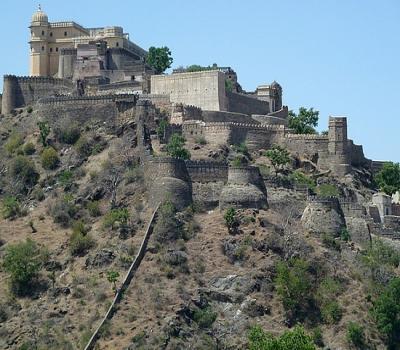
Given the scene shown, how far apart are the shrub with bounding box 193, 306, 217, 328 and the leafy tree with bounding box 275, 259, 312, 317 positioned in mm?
3647

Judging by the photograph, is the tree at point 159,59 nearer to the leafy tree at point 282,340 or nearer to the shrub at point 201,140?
the shrub at point 201,140

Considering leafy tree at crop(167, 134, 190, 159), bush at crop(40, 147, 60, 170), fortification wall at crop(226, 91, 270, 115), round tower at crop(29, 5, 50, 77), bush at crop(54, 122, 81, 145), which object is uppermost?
round tower at crop(29, 5, 50, 77)

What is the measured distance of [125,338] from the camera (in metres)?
73.1

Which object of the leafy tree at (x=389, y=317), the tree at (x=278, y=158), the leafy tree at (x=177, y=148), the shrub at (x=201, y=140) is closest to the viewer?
the leafy tree at (x=389, y=317)

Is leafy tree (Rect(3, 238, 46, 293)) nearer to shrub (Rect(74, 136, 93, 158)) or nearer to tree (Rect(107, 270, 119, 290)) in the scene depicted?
tree (Rect(107, 270, 119, 290))

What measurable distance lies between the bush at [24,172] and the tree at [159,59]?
19311mm

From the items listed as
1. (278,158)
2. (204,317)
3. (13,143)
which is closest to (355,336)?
(204,317)

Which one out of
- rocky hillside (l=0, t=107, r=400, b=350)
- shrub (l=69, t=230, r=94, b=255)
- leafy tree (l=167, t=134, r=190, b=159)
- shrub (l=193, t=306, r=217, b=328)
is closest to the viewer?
rocky hillside (l=0, t=107, r=400, b=350)

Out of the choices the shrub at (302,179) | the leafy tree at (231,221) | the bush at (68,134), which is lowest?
the leafy tree at (231,221)

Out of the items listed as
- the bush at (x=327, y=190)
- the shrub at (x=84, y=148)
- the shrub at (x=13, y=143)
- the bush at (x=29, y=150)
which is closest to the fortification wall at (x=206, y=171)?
the bush at (x=327, y=190)

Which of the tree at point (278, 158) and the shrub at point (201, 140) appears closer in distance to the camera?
the tree at point (278, 158)

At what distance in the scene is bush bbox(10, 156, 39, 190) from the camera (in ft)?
286

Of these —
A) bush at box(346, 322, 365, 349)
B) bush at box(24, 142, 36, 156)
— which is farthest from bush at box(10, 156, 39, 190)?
bush at box(346, 322, 365, 349)

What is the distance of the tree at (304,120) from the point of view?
9731 cm
